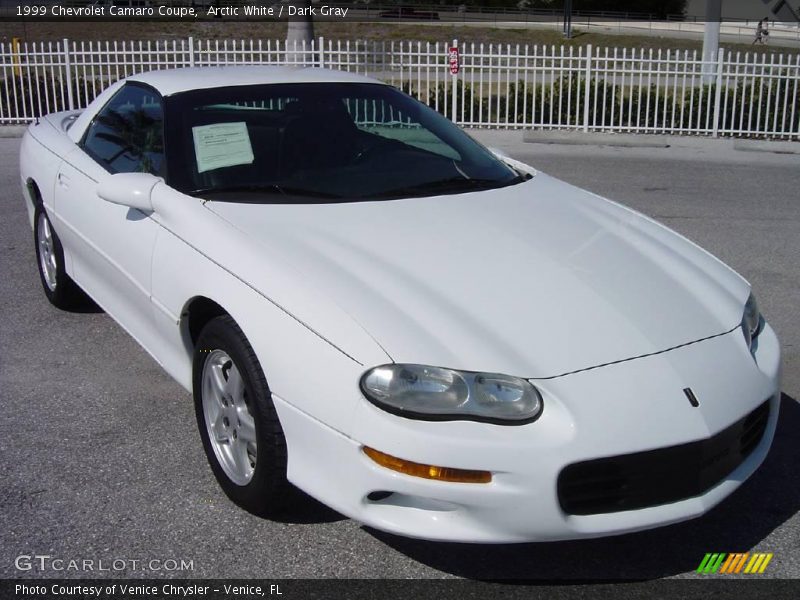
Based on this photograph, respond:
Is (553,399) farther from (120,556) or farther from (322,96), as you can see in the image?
(322,96)

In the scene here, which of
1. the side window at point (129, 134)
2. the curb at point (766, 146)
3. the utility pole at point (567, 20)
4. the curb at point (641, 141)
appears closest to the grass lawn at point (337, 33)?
the utility pole at point (567, 20)

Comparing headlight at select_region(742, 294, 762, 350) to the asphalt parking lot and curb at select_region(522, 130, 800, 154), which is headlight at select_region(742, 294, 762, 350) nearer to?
the asphalt parking lot

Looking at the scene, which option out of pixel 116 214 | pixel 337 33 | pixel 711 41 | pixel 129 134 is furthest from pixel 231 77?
pixel 337 33

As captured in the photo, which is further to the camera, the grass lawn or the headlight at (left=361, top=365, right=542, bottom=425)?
the grass lawn

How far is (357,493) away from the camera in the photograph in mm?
2822

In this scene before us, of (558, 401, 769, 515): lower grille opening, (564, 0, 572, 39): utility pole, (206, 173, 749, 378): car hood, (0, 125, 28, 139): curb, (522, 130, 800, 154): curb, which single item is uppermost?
(564, 0, 572, 39): utility pole

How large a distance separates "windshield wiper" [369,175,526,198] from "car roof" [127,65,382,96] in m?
0.90

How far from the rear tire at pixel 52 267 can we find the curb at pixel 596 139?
30.8 feet

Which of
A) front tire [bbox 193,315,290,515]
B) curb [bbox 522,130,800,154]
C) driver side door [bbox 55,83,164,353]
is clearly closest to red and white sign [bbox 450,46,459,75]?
curb [bbox 522,130,800,154]

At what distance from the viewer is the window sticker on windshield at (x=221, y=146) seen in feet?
13.1

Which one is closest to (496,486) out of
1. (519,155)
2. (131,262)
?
(131,262)

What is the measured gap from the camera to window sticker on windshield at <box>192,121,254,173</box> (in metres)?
3.99

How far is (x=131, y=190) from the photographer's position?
3.89m

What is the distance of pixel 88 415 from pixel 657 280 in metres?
2.58
